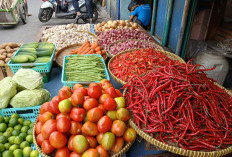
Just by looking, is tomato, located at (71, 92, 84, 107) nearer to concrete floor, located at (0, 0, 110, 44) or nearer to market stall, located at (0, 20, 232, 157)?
market stall, located at (0, 20, 232, 157)

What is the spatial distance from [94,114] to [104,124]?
0.12 metres

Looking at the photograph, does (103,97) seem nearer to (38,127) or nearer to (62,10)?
(38,127)

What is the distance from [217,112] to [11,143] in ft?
6.71

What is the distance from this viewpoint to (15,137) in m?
1.81

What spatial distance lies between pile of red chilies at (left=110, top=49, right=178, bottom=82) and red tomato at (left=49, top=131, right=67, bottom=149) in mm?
1223

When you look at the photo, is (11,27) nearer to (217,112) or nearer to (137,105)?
(137,105)

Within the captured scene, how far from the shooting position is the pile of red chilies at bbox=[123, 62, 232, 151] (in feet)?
4.65

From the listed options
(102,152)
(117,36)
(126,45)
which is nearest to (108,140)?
(102,152)

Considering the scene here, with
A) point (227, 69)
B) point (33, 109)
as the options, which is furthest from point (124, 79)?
point (227, 69)

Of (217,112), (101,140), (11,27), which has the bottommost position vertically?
(11,27)

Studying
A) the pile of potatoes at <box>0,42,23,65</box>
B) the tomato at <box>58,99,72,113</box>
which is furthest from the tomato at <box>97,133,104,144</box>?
the pile of potatoes at <box>0,42,23,65</box>

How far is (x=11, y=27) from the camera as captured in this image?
7.86 m

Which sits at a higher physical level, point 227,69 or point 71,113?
point 71,113

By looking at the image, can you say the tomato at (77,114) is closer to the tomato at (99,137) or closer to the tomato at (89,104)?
the tomato at (89,104)
